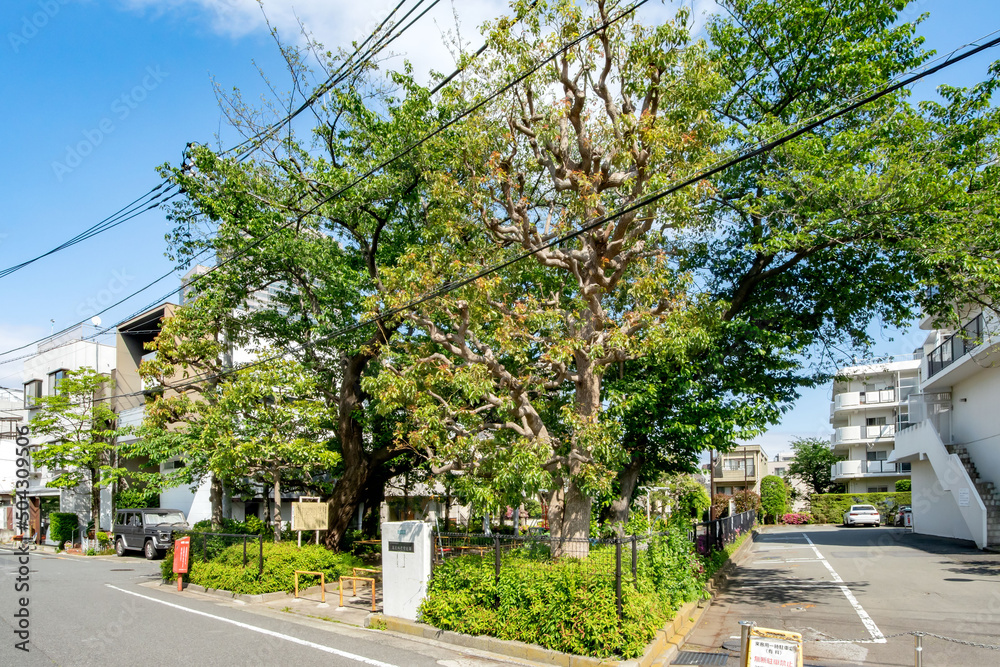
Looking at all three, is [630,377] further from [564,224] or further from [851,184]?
[851,184]

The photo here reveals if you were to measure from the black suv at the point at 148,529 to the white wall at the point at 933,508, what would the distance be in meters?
31.3

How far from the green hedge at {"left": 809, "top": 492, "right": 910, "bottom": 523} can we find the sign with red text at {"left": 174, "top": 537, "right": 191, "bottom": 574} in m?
42.1

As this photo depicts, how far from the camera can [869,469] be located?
49594 mm

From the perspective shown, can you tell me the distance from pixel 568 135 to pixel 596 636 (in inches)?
327

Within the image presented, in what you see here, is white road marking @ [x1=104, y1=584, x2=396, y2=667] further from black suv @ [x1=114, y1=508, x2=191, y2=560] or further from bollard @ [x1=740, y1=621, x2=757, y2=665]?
black suv @ [x1=114, y1=508, x2=191, y2=560]

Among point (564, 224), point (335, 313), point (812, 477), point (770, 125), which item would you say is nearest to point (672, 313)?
point (564, 224)

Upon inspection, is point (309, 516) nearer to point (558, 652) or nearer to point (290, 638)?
point (290, 638)

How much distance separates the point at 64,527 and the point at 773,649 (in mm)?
38310

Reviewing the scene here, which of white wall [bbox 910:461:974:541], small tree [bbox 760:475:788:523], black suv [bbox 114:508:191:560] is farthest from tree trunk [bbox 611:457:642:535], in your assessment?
small tree [bbox 760:475:788:523]

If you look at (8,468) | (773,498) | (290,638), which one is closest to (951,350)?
(290,638)

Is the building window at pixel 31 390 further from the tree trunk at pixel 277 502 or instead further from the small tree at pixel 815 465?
the small tree at pixel 815 465

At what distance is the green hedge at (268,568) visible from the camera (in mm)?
15812

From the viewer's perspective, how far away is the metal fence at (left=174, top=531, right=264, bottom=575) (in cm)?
1609

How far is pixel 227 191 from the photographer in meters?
17.2
